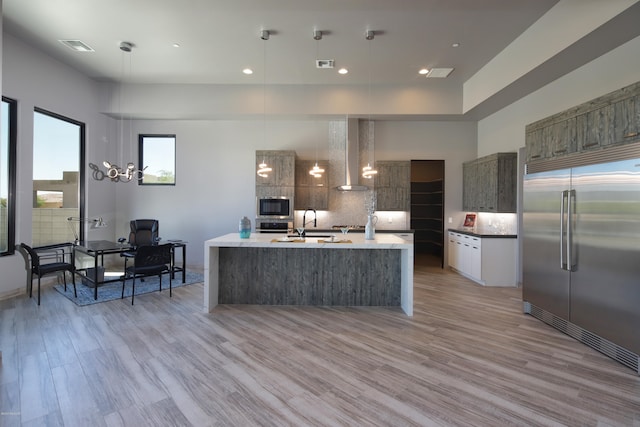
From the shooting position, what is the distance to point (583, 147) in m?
3.28

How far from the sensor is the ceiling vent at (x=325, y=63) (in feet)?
17.3

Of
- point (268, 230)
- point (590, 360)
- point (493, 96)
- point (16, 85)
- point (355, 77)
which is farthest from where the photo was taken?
point (268, 230)

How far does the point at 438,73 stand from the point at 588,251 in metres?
3.97

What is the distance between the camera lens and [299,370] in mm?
2656

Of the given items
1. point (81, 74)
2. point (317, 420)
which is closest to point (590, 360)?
point (317, 420)

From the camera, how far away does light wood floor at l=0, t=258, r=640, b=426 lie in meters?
2.11

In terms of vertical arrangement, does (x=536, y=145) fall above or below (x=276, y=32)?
below

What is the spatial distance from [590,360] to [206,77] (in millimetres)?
7093

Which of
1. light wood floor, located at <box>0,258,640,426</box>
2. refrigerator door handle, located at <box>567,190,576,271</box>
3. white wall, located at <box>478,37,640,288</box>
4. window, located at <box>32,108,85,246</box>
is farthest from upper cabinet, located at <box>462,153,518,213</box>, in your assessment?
window, located at <box>32,108,85,246</box>

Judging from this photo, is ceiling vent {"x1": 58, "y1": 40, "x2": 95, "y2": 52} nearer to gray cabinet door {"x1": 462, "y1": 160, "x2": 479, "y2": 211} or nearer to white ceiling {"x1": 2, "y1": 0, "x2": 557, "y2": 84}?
white ceiling {"x1": 2, "y1": 0, "x2": 557, "y2": 84}

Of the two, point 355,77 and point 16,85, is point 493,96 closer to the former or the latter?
point 355,77

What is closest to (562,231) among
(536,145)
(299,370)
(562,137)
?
(562,137)

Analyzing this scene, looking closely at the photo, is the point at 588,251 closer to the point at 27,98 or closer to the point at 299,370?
the point at 299,370

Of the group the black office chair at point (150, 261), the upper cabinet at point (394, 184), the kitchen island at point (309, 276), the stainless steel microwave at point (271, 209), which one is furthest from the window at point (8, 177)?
the upper cabinet at point (394, 184)
